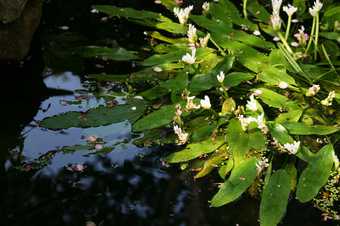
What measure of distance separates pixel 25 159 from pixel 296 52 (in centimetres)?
151

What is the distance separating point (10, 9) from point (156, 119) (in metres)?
1.17

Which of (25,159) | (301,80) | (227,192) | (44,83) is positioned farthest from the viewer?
(44,83)

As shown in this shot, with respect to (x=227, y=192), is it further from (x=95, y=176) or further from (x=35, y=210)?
(x=35, y=210)

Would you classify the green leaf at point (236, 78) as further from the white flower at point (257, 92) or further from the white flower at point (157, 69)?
the white flower at point (157, 69)

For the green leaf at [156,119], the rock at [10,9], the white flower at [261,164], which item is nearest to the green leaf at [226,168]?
the white flower at [261,164]

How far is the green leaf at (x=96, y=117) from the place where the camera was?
2.53 m

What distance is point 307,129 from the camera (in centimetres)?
220

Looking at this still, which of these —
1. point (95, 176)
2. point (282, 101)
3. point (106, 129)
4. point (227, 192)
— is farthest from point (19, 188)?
point (282, 101)

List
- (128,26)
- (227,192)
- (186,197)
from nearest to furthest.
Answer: (227,192) → (186,197) → (128,26)

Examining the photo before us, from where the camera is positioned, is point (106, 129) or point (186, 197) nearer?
point (186, 197)

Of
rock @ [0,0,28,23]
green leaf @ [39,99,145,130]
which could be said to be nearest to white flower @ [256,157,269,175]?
green leaf @ [39,99,145,130]

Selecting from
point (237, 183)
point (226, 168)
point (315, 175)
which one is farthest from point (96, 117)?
point (315, 175)

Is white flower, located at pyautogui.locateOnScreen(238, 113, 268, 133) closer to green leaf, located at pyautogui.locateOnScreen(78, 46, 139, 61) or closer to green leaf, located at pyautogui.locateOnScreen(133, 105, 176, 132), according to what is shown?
green leaf, located at pyautogui.locateOnScreen(133, 105, 176, 132)

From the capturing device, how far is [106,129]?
2.58 metres
